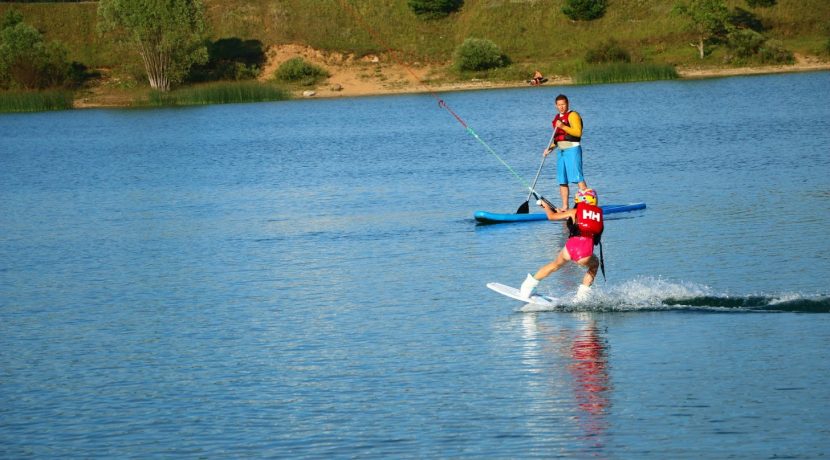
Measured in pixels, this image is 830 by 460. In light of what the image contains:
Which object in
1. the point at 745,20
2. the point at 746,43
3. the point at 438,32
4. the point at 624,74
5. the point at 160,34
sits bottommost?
the point at 624,74

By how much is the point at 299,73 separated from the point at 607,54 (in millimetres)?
19999

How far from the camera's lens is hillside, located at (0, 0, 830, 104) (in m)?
81.0

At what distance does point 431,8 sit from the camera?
99125 mm

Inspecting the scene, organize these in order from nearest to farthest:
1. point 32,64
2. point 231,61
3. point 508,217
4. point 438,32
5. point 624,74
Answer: point 508,217, point 624,74, point 32,64, point 231,61, point 438,32

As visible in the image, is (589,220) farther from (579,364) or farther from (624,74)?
(624,74)

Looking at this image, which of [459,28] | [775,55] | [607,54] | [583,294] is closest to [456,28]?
[459,28]

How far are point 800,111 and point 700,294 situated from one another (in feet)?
102

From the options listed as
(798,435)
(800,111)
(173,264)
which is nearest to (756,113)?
(800,111)

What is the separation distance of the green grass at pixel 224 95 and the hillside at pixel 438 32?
720cm

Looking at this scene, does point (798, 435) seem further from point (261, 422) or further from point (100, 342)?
point (100, 342)

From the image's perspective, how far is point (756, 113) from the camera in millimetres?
44406

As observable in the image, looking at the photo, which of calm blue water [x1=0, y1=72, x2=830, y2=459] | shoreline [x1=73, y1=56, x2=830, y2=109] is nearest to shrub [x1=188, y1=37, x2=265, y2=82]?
shoreline [x1=73, y1=56, x2=830, y2=109]

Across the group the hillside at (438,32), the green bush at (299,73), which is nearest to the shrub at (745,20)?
the hillside at (438,32)

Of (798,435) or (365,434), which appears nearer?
(798,435)
